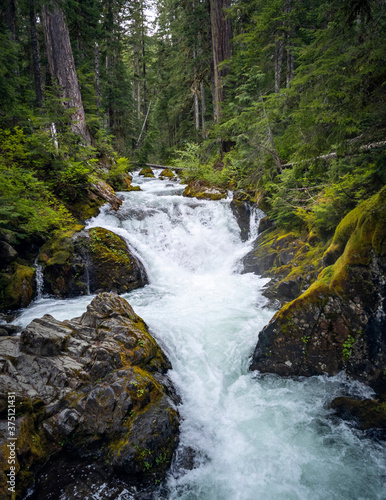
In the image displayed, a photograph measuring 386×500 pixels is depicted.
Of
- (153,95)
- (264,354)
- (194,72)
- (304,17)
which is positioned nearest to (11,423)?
(264,354)

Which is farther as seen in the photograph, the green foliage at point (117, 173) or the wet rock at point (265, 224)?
the green foliage at point (117, 173)

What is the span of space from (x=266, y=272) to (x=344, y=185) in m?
3.71

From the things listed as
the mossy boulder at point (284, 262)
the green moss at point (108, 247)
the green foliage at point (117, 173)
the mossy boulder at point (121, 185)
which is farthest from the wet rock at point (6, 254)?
the mossy boulder at point (121, 185)

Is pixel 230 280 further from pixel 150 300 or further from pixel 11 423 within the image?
pixel 11 423

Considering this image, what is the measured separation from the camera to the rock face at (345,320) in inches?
157

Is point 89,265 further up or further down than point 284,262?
further up

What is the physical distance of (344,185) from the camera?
17.4 ft

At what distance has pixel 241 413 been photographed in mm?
4176

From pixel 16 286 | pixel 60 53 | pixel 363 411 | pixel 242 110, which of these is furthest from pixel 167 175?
pixel 363 411

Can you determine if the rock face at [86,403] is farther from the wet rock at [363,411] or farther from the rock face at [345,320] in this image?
the wet rock at [363,411]

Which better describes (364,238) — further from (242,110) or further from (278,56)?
(278,56)

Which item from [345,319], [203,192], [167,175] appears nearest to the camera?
[345,319]

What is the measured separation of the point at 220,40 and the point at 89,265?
1455 centimetres

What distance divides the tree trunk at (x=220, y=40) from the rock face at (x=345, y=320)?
12.4m
